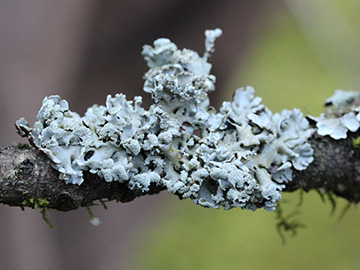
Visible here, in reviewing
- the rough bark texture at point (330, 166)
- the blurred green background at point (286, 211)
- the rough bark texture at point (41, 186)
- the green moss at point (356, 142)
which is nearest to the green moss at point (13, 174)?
the rough bark texture at point (41, 186)

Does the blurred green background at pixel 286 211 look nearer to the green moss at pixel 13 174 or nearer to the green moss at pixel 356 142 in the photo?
the green moss at pixel 356 142

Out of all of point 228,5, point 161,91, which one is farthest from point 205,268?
point 228,5

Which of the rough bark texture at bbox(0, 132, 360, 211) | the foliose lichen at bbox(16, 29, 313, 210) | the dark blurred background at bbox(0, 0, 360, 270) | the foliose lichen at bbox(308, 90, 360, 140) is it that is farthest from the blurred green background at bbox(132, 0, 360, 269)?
the rough bark texture at bbox(0, 132, 360, 211)

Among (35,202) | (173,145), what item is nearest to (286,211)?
(173,145)

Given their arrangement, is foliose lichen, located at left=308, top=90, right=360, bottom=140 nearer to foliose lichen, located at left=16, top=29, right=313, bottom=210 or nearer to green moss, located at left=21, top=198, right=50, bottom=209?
foliose lichen, located at left=16, top=29, right=313, bottom=210

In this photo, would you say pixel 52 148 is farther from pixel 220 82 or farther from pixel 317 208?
pixel 220 82
